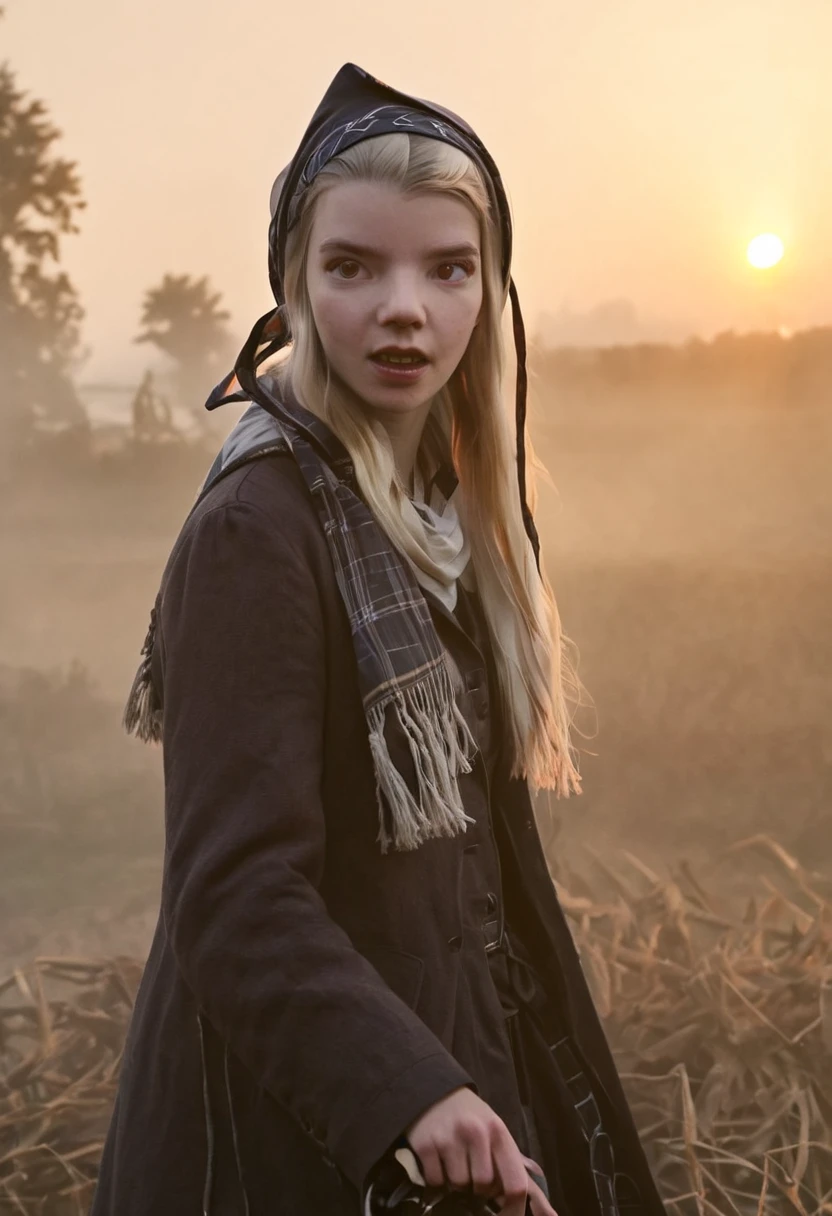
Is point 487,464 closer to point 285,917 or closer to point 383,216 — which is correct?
point 383,216

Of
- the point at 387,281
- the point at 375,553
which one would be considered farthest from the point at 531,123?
the point at 375,553

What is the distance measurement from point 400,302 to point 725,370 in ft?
4.51

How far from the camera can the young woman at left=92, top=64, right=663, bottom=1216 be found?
90 centimetres

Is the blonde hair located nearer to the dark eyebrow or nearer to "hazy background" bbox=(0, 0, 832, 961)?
the dark eyebrow

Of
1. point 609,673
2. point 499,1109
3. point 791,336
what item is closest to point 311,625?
point 499,1109

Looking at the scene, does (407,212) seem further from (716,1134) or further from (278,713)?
(716,1134)

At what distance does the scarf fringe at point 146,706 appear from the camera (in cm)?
118

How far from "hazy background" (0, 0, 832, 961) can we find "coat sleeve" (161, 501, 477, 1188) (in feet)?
4.46

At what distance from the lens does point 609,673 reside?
2309 mm

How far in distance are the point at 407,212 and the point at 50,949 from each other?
1.59 m

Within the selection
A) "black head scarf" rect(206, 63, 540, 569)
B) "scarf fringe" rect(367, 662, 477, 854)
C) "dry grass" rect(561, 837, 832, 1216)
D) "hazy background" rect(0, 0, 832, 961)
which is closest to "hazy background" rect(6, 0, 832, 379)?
"hazy background" rect(0, 0, 832, 961)

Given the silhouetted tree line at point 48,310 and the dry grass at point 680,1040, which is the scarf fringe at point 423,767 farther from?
the silhouetted tree line at point 48,310

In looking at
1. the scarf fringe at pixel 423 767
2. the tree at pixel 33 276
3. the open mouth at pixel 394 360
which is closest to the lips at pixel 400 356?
the open mouth at pixel 394 360

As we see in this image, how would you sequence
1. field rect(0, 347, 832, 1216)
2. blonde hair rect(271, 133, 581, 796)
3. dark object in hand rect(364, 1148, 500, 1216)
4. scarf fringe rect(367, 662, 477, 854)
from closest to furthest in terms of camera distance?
dark object in hand rect(364, 1148, 500, 1216) → scarf fringe rect(367, 662, 477, 854) → blonde hair rect(271, 133, 581, 796) → field rect(0, 347, 832, 1216)
